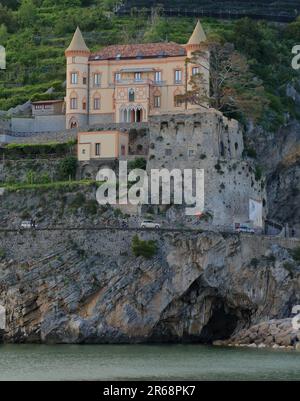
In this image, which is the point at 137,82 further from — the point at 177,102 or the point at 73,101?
the point at 73,101

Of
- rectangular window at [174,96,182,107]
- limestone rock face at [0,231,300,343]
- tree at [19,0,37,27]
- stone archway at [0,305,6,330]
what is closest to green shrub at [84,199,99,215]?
limestone rock face at [0,231,300,343]

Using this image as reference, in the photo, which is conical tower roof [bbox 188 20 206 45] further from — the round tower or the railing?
the railing

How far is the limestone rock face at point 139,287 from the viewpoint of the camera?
312 ft

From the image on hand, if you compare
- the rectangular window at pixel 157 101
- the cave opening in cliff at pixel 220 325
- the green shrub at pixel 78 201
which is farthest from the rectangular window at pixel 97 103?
the cave opening in cliff at pixel 220 325

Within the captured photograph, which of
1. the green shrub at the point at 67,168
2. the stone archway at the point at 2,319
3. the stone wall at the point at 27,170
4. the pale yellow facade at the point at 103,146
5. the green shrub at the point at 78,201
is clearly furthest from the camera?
the stone wall at the point at 27,170

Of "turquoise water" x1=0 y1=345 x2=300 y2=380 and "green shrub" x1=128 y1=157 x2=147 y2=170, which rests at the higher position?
"green shrub" x1=128 y1=157 x2=147 y2=170

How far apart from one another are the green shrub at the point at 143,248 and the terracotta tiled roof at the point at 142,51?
65.2 feet

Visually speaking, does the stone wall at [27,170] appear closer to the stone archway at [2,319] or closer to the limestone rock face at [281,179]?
the limestone rock face at [281,179]

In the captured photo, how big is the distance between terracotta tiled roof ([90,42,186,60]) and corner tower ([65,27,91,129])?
916 mm

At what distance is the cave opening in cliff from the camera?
98312 mm

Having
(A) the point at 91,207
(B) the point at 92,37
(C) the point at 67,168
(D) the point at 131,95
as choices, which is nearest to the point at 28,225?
(A) the point at 91,207

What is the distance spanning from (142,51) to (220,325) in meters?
24.7

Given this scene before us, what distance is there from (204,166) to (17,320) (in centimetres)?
1681
